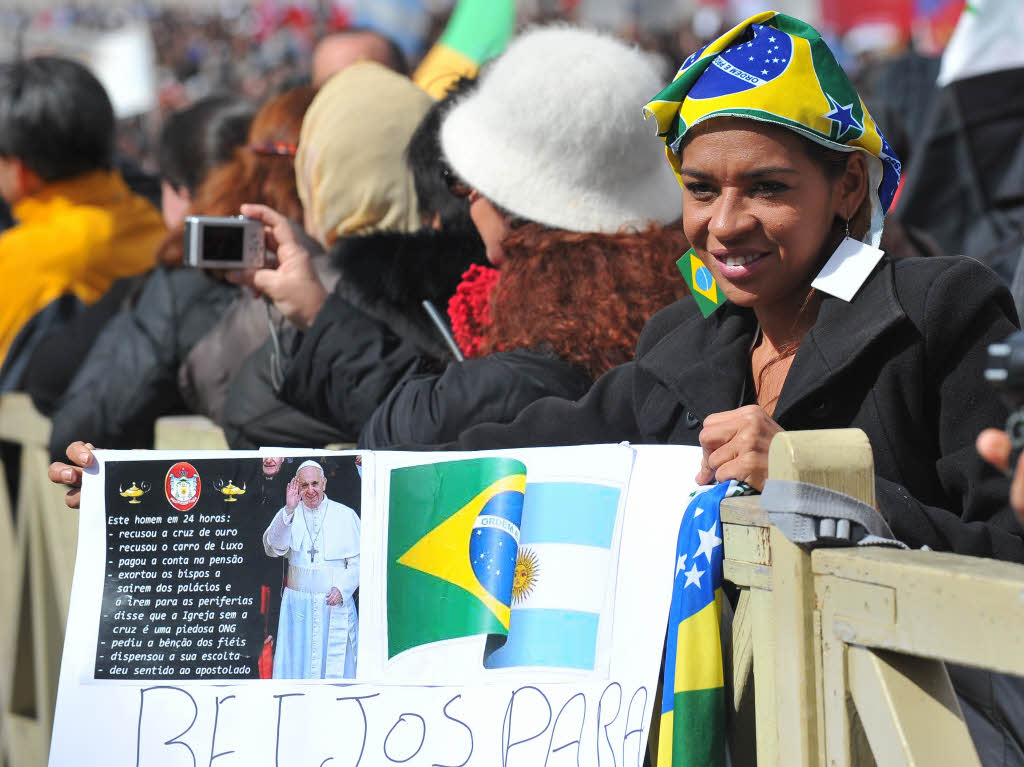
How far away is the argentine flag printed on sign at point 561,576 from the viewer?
1.88 m

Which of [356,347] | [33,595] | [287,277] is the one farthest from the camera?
[33,595]

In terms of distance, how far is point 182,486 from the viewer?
2.07 metres

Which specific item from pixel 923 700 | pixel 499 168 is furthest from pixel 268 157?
pixel 923 700

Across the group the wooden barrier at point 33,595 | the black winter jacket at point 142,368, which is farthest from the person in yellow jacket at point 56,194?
the black winter jacket at point 142,368

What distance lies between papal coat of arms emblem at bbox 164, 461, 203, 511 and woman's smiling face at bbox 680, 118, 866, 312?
33.1 inches

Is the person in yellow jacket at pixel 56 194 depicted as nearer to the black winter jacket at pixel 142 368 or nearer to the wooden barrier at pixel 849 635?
the black winter jacket at pixel 142 368

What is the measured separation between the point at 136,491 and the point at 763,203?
1026 millimetres

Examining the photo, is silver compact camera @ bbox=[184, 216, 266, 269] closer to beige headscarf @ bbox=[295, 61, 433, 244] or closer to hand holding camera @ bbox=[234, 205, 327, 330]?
hand holding camera @ bbox=[234, 205, 327, 330]

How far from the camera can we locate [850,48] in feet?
43.8

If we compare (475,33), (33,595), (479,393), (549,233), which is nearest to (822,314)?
(479,393)

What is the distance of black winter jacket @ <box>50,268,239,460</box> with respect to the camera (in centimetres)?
370

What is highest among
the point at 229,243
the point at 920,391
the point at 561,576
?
the point at 229,243

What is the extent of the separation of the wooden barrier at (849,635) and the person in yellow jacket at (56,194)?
11.7 ft

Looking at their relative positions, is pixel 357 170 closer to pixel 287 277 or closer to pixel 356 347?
pixel 287 277
